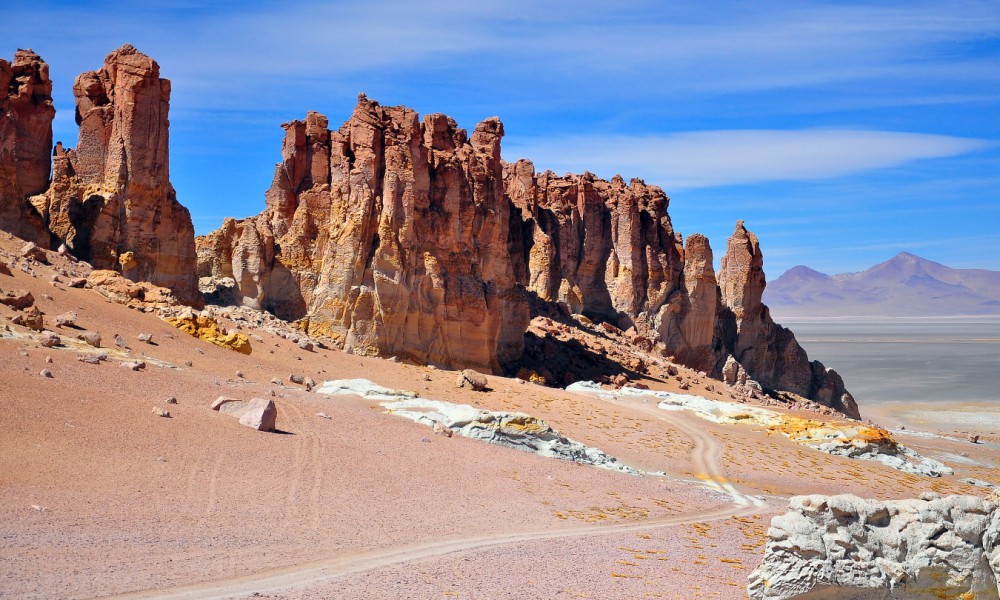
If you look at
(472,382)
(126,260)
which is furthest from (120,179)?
(472,382)

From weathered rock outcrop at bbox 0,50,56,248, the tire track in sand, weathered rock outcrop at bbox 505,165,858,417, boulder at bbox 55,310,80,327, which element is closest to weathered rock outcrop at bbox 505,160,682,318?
weathered rock outcrop at bbox 505,165,858,417

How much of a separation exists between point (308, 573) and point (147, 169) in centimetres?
2472

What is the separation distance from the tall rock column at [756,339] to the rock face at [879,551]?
181 ft

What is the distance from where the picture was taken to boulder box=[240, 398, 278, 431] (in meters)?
19.2

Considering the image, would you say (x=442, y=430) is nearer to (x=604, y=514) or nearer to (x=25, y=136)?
(x=604, y=514)

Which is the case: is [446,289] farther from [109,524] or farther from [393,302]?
[109,524]

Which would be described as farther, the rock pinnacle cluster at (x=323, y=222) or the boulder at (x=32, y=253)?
the rock pinnacle cluster at (x=323, y=222)

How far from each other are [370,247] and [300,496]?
77.3 feet

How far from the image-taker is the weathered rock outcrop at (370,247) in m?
38.3

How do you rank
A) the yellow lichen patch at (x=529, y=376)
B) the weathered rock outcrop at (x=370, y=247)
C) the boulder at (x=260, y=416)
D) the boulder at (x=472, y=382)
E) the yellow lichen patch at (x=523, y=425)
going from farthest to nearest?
1. the yellow lichen patch at (x=529, y=376)
2. the weathered rock outcrop at (x=370, y=247)
3. the boulder at (x=472, y=382)
4. the yellow lichen patch at (x=523, y=425)
5. the boulder at (x=260, y=416)

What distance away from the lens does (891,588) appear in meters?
11.7

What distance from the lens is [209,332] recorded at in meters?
28.9

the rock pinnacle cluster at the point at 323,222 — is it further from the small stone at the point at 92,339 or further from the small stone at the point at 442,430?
the small stone at the point at 442,430

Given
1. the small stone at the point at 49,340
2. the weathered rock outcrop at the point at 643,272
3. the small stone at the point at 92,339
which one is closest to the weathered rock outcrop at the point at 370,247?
the small stone at the point at 92,339
